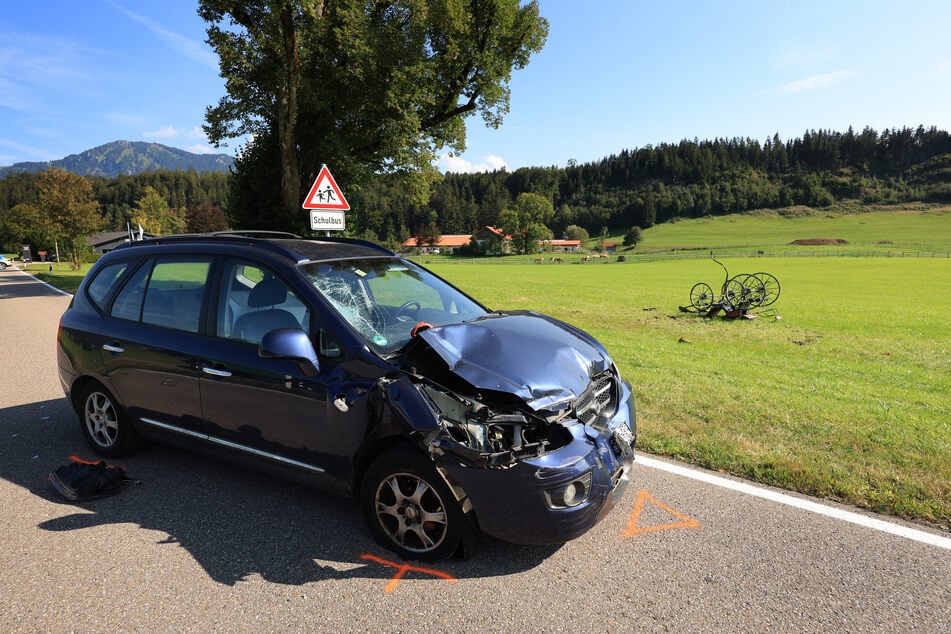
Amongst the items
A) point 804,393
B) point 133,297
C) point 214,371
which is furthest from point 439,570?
point 804,393

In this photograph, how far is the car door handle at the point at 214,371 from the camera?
3.45 metres

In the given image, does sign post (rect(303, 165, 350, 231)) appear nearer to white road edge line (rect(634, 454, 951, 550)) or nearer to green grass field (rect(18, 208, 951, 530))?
green grass field (rect(18, 208, 951, 530))

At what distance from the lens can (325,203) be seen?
864 centimetres

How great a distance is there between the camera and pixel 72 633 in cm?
240

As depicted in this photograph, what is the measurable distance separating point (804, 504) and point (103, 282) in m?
5.83

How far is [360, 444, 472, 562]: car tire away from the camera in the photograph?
2805 millimetres

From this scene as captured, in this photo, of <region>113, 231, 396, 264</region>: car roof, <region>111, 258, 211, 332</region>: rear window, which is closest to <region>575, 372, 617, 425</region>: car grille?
<region>113, 231, 396, 264</region>: car roof

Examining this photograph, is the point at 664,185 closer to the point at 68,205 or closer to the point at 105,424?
the point at 68,205

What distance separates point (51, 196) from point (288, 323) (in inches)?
1784

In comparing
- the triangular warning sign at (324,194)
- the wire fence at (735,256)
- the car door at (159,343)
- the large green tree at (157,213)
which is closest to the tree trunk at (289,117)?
the triangular warning sign at (324,194)

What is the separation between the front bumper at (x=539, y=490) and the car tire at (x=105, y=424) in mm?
3097

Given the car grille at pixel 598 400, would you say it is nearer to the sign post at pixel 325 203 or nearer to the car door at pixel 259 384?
the car door at pixel 259 384

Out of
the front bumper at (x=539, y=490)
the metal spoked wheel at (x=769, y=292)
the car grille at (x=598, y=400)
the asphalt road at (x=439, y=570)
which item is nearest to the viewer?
the asphalt road at (x=439, y=570)

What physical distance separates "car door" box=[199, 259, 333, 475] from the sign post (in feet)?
16.5
